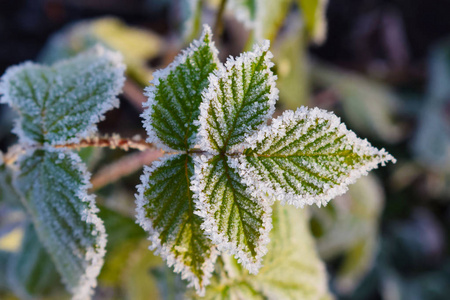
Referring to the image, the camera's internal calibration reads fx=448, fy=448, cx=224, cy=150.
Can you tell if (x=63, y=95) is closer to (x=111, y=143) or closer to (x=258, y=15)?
(x=111, y=143)

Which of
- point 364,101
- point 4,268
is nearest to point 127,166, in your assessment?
point 4,268

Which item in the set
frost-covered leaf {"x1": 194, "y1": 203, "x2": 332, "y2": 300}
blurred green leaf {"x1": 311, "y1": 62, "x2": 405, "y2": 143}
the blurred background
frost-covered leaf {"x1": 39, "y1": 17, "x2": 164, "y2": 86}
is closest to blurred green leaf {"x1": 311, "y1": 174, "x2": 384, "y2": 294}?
the blurred background

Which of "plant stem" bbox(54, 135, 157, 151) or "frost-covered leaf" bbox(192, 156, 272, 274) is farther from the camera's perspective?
"plant stem" bbox(54, 135, 157, 151)

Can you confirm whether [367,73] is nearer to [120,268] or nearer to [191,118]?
[120,268]

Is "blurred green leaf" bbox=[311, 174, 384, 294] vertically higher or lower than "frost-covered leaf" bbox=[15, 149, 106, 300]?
higher

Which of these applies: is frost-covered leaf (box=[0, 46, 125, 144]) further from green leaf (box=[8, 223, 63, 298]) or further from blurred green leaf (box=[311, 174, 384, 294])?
blurred green leaf (box=[311, 174, 384, 294])

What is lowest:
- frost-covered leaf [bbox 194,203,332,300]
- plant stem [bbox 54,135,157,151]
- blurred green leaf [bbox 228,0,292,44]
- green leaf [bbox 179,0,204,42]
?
frost-covered leaf [bbox 194,203,332,300]

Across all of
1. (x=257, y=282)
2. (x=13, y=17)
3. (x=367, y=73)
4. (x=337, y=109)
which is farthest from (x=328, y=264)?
(x=13, y=17)
